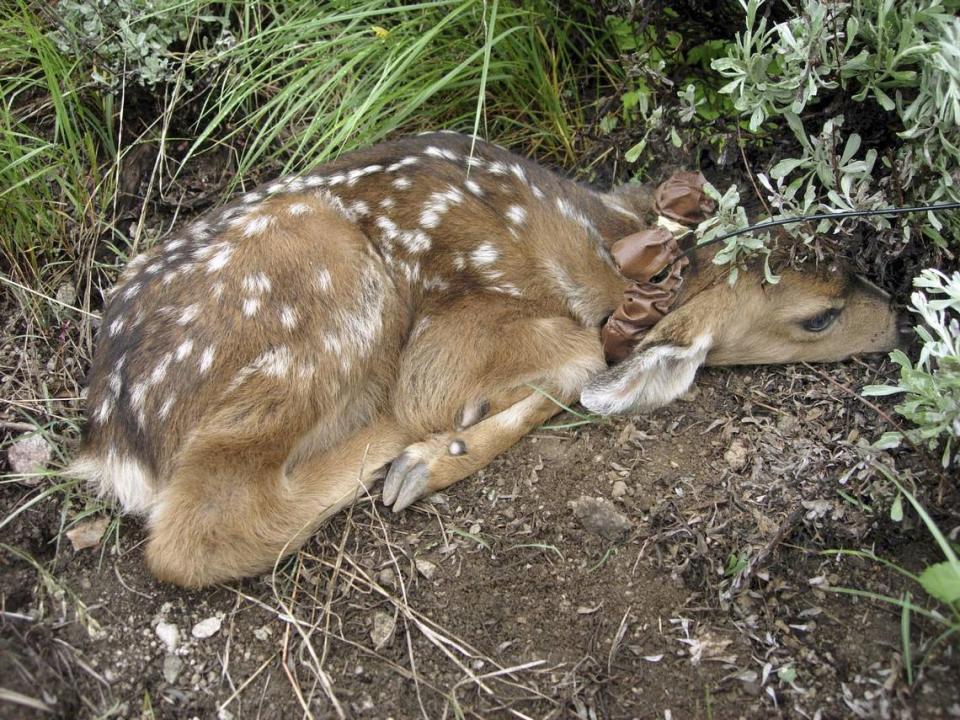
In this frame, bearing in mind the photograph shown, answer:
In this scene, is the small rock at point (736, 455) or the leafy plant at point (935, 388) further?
the small rock at point (736, 455)

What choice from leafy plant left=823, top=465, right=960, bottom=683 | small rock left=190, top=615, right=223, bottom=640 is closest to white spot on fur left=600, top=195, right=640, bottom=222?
leafy plant left=823, top=465, right=960, bottom=683

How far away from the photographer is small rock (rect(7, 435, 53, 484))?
324 centimetres

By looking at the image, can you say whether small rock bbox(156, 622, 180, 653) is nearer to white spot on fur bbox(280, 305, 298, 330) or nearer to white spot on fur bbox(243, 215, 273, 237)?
white spot on fur bbox(280, 305, 298, 330)

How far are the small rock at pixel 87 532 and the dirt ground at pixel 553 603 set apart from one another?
35mm

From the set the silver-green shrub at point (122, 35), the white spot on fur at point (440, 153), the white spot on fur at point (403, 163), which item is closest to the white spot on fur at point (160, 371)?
the white spot on fur at point (403, 163)

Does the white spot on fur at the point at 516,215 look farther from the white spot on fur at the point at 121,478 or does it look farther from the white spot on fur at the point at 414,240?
the white spot on fur at the point at 121,478

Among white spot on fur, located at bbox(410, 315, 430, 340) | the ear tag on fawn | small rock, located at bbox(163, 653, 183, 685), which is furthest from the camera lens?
white spot on fur, located at bbox(410, 315, 430, 340)

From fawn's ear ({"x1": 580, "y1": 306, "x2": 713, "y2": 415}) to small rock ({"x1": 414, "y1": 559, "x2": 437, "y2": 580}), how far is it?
31.4 inches

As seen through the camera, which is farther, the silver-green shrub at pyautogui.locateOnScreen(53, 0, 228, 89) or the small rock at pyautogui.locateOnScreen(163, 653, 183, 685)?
the silver-green shrub at pyautogui.locateOnScreen(53, 0, 228, 89)

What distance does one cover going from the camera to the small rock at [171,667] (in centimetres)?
276

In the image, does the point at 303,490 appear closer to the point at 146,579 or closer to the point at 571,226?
the point at 146,579

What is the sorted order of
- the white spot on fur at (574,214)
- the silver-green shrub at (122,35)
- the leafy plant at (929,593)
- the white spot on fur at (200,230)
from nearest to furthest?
1. the leafy plant at (929,593)
2. the white spot on fur at (200,230)
3. the white spot on fur at (574,214)
4. the silver-green shrub at (122,35)

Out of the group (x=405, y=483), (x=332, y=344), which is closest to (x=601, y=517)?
(x=405, y=483)

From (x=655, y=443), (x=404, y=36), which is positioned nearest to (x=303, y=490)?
(x=655, y=443)
